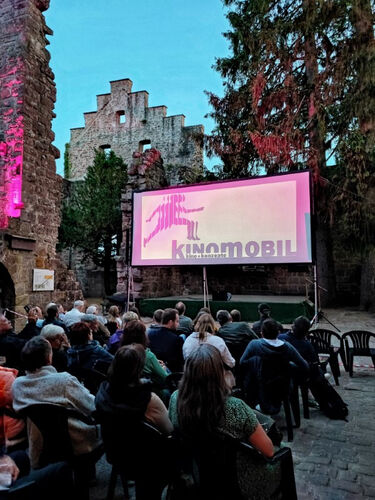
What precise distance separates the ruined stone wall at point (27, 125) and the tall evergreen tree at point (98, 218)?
6.52m

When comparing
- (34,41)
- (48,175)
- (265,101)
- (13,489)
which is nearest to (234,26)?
(265,101)

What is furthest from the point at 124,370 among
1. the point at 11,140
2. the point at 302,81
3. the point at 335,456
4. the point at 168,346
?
the point at 302,81

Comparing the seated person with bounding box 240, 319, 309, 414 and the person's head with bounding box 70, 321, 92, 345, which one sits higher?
the person's head with bounding box 70, 321, 92, 345

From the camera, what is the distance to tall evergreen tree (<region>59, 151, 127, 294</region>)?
46.5 ft

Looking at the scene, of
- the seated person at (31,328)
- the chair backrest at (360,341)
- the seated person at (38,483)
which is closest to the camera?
the seated person at (38,483)

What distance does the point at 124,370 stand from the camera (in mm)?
1666

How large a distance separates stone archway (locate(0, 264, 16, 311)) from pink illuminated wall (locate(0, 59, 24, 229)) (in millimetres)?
1249

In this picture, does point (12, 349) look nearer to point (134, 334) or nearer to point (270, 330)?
point (134, 334)

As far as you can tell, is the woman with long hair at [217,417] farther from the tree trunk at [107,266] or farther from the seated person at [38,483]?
the tree trunk at [107,266]

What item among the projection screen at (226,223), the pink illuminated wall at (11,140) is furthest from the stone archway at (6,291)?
the projection screen at (226,223)

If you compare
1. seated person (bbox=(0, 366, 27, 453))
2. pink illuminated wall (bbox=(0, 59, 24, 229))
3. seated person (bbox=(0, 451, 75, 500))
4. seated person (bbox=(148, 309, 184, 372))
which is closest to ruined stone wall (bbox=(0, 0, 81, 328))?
pink illuminated wall (bbox=(0, 59, 24, 229))

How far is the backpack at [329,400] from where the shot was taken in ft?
10.2

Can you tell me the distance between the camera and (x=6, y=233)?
21.1 feet

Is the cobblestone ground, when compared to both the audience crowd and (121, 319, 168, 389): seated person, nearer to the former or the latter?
the audience crowd
